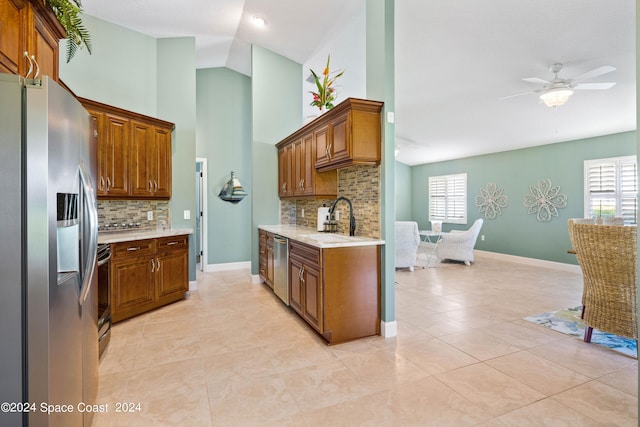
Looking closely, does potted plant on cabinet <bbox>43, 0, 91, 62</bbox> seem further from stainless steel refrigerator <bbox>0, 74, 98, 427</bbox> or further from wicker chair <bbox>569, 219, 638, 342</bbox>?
wicker chair <bbox>569, 219, 638, 342</bbox>

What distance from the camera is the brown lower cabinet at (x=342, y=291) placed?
2.81m

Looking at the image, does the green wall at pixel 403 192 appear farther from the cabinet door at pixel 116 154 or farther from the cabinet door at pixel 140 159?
the cabinet door at pixel 116 154

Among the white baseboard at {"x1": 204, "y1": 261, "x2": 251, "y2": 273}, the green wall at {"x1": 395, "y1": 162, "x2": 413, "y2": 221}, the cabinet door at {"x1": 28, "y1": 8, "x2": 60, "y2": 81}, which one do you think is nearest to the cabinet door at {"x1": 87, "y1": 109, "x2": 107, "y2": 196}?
the cabinet door at {"x1": 28, "y1": 8, "x2": 60, "y2": 81}

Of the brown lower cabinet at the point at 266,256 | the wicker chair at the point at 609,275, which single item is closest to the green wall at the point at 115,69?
the brown lower cabinet at the point at 266,256

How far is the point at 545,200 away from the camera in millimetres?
6520

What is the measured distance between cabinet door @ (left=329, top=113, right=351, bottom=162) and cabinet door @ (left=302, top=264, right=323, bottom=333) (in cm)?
115

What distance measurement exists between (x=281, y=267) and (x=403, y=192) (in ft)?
23.7

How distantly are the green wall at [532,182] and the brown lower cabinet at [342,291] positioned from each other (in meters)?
5.22

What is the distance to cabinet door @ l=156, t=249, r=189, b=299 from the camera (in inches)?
150

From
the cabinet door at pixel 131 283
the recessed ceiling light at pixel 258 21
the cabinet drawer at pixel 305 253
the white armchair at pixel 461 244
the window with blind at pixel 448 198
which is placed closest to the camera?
the cabinet drawer at pixel 305 253

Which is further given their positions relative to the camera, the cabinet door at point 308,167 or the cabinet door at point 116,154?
the cabinet door at point 308,167

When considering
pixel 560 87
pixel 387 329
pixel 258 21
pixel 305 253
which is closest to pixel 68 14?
pixel 305 253

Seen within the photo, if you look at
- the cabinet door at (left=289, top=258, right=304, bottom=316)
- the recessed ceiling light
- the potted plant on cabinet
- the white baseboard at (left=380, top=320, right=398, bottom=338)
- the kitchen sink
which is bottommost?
the white baseboard at (left=380, top=320, right=398, bottom=338)

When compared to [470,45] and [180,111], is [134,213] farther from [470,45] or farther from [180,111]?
[470,45]
